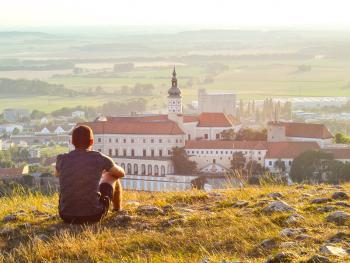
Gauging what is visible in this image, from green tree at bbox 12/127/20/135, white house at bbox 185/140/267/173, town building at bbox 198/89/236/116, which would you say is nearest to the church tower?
white house at bbox 185/140/267/173

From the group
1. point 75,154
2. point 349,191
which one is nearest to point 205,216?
point 75,154

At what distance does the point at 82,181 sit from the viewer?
28.0 ft

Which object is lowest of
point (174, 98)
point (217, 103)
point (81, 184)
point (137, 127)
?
point (137, 127)

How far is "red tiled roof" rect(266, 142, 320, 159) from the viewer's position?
2549 inches

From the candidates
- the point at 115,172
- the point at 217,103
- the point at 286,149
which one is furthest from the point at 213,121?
the point at 115,172

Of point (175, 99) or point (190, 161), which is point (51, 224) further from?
point (175, 99)

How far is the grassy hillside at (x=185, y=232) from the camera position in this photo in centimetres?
741

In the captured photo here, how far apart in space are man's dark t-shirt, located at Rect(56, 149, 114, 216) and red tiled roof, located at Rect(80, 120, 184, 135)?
65.2 meters

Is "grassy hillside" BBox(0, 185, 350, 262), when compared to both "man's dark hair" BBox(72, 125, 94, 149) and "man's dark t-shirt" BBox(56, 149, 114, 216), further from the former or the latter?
"man's dark hair" BBox(72, 125, 94, 149)

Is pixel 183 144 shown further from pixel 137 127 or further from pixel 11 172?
pixel 11 172

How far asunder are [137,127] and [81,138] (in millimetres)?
67489

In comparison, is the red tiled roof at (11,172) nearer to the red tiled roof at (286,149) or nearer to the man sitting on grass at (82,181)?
the red tiled roof at (286,149)

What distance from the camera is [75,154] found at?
8.69m

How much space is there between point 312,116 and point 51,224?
115917 mm
